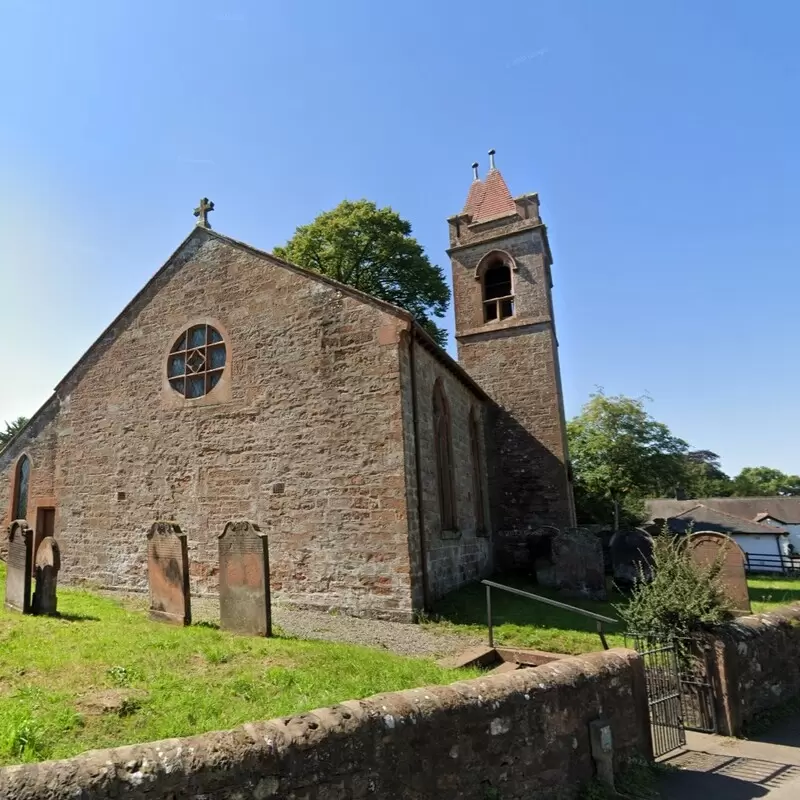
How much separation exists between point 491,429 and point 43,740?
14.7 m

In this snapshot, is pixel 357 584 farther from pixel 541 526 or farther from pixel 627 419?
A: pixel 627 419

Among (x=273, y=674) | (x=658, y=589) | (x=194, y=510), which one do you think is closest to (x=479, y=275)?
(x=194, y=510)

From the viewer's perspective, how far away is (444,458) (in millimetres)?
13266

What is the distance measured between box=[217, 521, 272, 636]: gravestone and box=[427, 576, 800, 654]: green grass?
3.02 meters

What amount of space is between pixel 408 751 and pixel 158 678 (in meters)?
3.74

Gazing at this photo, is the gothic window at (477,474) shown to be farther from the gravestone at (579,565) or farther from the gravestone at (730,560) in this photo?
the gravestone at (730,560)

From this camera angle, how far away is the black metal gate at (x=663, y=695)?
5805 mm

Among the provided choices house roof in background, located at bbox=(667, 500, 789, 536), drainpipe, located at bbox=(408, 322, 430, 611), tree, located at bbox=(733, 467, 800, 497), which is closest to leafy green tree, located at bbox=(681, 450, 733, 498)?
tree, located at bbox=(733, 467, 800, 497)

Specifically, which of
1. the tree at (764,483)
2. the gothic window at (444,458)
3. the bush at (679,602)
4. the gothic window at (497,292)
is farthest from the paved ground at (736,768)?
the tree at (764,483)

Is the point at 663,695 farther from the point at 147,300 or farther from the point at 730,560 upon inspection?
the point at 147,300

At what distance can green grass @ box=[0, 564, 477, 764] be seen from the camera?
4.57m

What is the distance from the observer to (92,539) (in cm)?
1440

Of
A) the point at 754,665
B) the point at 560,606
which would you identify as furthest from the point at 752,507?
the point at 754,665

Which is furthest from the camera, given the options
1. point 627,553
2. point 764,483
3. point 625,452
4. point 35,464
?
point 764,483
